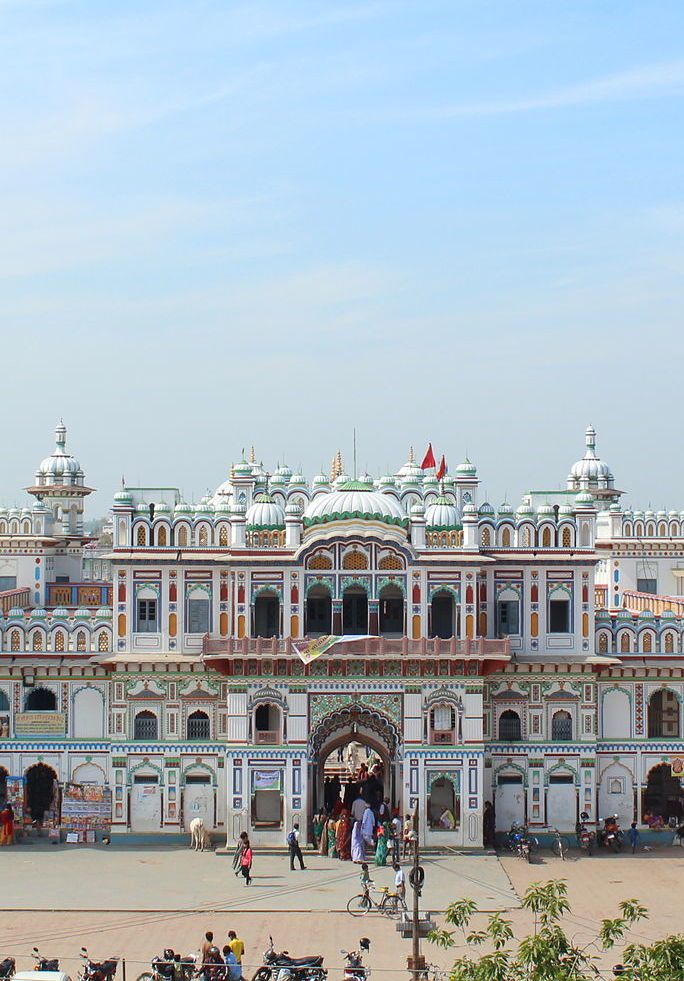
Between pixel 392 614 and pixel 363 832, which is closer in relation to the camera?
pixel 363 832

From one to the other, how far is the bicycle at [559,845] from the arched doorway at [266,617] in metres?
7.71

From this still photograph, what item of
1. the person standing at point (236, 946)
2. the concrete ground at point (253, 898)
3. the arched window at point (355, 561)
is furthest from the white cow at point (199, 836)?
the person standing at point (236, 946)

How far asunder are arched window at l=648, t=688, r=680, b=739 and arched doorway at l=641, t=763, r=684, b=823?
2.53 ft

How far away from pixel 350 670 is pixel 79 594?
2153cm

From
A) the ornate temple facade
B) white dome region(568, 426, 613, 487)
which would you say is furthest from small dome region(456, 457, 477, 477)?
white dome region(568, 426, 613, 487)

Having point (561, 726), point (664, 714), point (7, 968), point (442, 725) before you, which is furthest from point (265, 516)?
point (7, 968)

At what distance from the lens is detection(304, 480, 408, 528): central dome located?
37.6m

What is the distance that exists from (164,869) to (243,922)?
16.8 feet

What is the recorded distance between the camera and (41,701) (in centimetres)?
3966

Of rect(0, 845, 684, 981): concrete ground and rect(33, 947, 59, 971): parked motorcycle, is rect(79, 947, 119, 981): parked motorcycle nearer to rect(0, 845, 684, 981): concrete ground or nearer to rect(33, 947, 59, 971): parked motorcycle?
rect(33, 947, 59, 971): parked motorcycle

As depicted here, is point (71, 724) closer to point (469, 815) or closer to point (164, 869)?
point (164, 869)

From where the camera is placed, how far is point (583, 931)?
99.0ft

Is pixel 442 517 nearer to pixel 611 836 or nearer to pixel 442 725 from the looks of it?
pixel 442 725

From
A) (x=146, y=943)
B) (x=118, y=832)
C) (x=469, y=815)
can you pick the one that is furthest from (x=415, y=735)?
(x=146, y=943)
